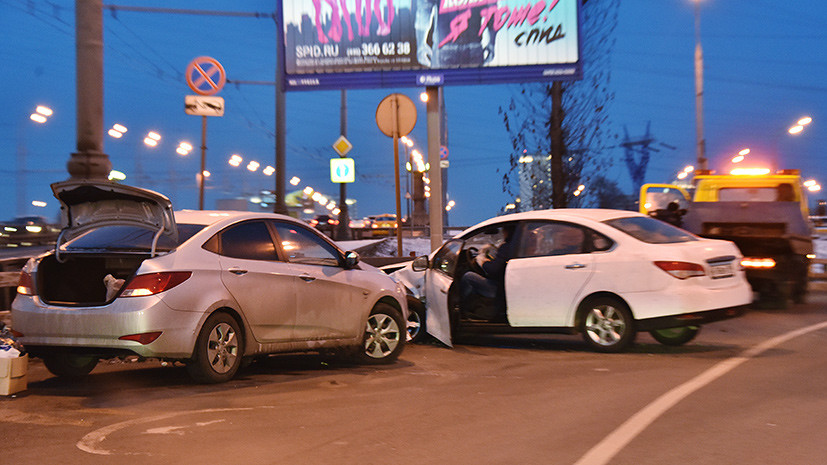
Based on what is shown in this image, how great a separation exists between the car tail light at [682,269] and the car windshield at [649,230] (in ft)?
1.37

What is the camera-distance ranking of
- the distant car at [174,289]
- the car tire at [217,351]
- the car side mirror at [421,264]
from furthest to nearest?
1. the car side mirror at [421,264]
2. the car tire at [217,351]
3. the distant car at [174,289]

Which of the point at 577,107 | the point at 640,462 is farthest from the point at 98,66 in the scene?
the point at 577,107

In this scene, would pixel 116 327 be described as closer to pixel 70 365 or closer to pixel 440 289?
pixel 70 365

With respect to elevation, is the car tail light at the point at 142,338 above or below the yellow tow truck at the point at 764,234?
below

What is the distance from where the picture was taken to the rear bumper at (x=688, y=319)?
348 inches

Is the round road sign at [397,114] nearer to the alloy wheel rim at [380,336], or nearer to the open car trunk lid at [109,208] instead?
the alloy wheel rim at [380,336]

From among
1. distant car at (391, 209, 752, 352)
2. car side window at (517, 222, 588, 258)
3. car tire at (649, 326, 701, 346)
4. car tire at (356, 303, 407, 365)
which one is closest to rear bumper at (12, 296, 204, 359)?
car tire at (356, 303, 407, 365)

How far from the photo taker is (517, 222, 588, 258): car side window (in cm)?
959

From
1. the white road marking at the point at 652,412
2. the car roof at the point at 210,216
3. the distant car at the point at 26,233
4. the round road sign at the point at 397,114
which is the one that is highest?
the round road sign at the point at 397,114

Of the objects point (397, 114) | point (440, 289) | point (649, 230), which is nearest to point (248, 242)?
point (440, 289)

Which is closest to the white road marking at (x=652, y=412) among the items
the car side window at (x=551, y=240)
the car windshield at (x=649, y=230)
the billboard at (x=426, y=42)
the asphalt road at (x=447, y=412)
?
the asphalt road at (x=447, y=412)

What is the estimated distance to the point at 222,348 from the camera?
24.1 ft

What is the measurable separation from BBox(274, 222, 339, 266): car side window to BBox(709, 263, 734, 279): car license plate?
3.83 m

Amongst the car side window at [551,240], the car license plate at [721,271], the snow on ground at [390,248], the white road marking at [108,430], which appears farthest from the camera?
the snow on ground at [390,248]
